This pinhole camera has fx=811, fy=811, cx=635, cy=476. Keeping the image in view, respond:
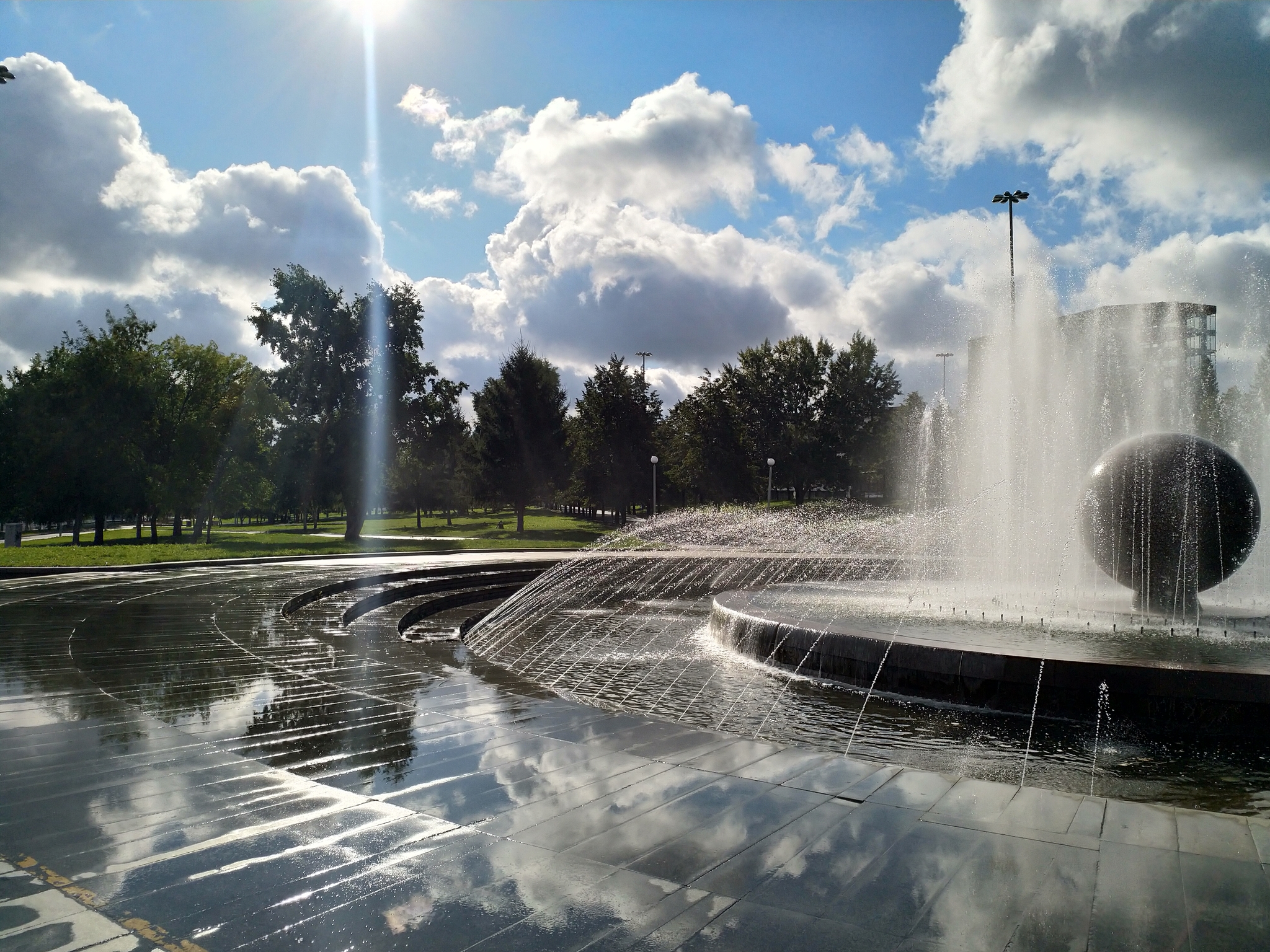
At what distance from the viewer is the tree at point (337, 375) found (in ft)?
139

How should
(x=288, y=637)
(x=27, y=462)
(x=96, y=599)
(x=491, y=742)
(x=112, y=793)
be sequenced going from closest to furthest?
(x=112, y=793), (x=491, y=742), (x=288, y=637), (x=96, y=599), (x=27, y=462)

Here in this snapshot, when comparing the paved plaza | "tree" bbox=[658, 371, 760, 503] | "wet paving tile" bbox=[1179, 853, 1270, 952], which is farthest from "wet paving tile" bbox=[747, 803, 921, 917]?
"tree" bbox=[658, 371, 760, 503]

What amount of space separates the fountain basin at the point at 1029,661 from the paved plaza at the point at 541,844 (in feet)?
8.50

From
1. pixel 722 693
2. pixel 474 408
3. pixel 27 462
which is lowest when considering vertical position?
pixel 722 693

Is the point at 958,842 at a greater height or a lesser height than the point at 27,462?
lesser

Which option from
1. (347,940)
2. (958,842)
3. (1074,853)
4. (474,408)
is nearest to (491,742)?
(347,940)

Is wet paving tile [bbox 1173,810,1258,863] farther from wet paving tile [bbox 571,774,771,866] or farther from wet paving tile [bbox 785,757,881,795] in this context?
wet paving tile [bbox 571,774,771,866]

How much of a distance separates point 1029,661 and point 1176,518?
4.53 m

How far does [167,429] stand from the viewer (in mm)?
41688

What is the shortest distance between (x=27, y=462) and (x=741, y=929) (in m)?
46.6

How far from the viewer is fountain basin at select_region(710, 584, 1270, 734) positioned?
6480 mm

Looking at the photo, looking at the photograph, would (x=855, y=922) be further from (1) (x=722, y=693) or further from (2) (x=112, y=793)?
(1) (x=722, y=693)

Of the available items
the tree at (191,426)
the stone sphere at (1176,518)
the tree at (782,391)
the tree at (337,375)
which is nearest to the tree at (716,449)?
the tree at (782,391)

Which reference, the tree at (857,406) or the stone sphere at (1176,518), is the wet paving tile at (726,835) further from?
the tree at (857,406)
